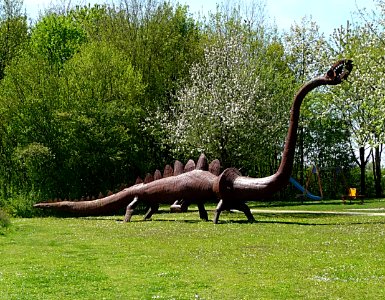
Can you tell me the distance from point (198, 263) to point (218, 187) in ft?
29.7

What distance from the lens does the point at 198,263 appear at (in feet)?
39.1

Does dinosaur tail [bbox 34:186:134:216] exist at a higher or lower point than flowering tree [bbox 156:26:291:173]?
lower

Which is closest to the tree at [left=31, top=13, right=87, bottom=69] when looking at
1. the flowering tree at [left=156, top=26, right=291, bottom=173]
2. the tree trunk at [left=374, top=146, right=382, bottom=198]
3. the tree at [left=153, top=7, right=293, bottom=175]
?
the tree at [left=153, top=7, right=293, bottom=175]

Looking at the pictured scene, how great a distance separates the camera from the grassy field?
9.23 meters

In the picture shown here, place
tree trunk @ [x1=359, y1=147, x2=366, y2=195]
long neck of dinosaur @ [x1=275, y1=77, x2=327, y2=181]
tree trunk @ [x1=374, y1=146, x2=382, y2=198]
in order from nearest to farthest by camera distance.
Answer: long neck of dinosaur @ [x1=275, y1=77, x2=327, y2=181] → tree trunk @ [x1=359, y1=147, x2=366, y2=195] → tree trunk @ [x1=374, y1=146, x2=382, y2=198]

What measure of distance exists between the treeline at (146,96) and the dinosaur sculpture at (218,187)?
18.9 feet

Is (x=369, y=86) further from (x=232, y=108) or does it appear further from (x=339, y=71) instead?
(x=339, y=71)

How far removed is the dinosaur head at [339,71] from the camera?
18.8 metres

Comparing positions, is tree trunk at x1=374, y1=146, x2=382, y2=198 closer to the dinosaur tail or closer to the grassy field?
the dinosaur tail

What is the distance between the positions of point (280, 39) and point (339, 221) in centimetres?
2735

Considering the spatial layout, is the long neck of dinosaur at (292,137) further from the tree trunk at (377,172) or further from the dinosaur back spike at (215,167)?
the tree trunk at (377,172)

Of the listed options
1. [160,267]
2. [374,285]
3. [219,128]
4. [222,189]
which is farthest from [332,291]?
[219,128]

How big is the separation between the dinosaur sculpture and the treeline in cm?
575

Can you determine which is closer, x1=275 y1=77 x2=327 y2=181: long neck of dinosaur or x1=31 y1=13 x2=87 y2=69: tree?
x1=275 y1=77 x2=327 y2=181: long neck of dinosaur
